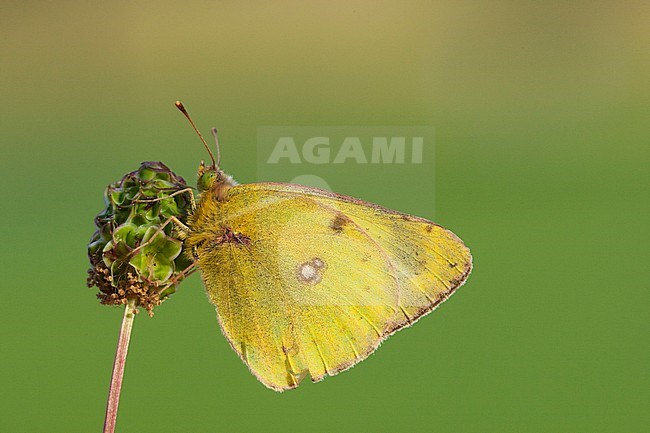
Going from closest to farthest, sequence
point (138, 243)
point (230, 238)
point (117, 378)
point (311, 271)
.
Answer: point (117, 378) → point (138, 243) → point (230, 238) → point (311, 271)

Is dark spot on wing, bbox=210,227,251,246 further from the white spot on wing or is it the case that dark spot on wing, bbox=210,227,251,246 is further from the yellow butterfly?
the white spot on wing

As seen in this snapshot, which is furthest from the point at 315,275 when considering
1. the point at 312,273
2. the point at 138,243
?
the point at 138,243

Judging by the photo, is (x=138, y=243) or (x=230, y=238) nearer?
(x=138, y=243)

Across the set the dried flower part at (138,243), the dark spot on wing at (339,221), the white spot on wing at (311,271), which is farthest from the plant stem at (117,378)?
the dark spot on wing at (339,221)

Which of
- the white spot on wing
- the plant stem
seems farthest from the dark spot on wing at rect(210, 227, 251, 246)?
the plant stem

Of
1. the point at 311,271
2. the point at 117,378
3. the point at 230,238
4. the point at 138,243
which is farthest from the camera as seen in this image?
the point at 311,271

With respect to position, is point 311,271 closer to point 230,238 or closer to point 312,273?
point 312,273

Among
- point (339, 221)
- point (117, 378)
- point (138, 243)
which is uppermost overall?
point (339, 221)

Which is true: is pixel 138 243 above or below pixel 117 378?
above
